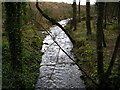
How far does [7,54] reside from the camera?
9961mm

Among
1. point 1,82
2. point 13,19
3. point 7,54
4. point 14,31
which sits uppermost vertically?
point 13,19

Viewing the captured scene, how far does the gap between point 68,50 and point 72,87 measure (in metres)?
6.60

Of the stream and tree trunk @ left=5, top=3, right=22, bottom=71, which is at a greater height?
tree trunk @ left=5, top=3, right=22, bottom=71

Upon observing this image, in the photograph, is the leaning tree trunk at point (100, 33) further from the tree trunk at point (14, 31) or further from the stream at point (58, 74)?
the tree trunk at point (14, 31)

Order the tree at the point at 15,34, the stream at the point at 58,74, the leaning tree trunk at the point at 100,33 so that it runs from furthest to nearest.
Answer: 1. the stream at the point at 58,74
2. the tree at the point at 15,34
3. the leaning tree trunk at the point at 100,33

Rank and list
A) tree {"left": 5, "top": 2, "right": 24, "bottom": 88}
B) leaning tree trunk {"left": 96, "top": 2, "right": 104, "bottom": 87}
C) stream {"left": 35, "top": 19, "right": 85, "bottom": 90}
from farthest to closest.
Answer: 1. stream {"left": 35, "top": 19, "right": 85, "bottom": 90}
2. tree {"left": 5, "top": 2, "right": 24, "bottom": 88}
3. leaning tree trunk {"left": 96, "top": 2, "right": 104, "bottom": 87}

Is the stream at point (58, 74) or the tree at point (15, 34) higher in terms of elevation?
the tree at point (15, 34)

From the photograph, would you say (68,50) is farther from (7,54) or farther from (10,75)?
(10,75)

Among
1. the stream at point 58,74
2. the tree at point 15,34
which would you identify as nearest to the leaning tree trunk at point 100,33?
the stream at point 58,74

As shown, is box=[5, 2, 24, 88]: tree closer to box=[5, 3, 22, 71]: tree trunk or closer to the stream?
Answer: box=[5, 3, 22, 71]: tree trunk

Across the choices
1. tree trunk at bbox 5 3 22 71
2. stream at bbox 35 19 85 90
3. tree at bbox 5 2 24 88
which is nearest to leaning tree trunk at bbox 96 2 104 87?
stream at bbox 35 19 85 90

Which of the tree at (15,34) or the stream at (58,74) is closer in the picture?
the tree at (15,34)

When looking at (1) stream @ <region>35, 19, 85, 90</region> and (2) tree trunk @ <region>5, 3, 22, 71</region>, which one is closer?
(2) tree trunk @ <region>5, 3, 22, 71</region>

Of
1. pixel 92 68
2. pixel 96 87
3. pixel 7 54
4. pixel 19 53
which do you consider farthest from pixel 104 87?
pixel 7 54
